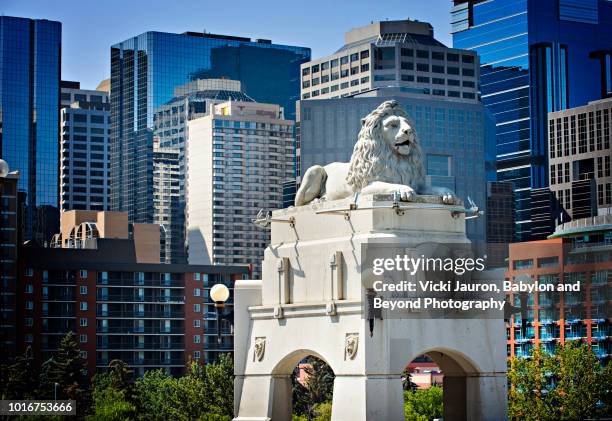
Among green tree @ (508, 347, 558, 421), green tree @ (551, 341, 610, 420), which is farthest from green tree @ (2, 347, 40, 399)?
green tree @ (551, 341, 610, 420)

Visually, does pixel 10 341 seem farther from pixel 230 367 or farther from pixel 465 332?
pixel 465 332

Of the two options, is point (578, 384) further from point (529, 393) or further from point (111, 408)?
point (111, 408)

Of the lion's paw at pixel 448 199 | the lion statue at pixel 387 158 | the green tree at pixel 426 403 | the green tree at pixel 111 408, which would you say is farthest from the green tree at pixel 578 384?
the lion's paw at pixel 448 199

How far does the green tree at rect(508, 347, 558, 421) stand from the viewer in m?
101

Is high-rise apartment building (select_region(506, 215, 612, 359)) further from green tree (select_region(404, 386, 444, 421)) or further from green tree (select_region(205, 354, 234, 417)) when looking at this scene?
green tree (select_region(205, 354, 234, 417))

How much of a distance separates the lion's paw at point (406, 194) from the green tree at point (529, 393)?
52.9 metres

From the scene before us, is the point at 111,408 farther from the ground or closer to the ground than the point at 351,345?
closer to the ground

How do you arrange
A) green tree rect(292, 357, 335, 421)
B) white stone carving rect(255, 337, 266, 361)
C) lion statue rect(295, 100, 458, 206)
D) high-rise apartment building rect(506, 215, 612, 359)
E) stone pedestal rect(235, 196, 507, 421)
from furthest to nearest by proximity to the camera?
high-rise apartment building rect(506, 215, 612, 359), green tree rect(292, 357, 335, 421), white stone carving rect(255, 337, 266, 361), lion statue rect(295, 100, 458, 206), stone pedestal rect(235, 196, 507, 421)

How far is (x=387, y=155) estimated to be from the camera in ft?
164

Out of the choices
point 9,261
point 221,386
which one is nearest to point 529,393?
point 221,386

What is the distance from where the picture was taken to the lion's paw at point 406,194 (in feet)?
155

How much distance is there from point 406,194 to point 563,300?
359 ft

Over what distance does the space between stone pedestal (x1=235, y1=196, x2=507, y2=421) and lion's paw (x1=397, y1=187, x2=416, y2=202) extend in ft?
0.67

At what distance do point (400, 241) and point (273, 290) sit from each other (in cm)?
652
